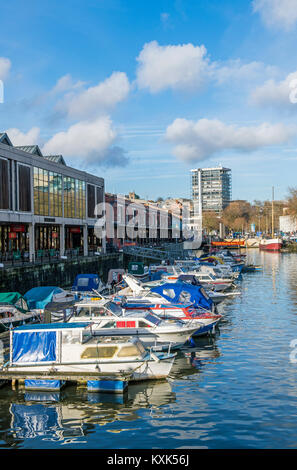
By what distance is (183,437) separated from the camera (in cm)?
1495

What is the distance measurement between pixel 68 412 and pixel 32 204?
1466 inches

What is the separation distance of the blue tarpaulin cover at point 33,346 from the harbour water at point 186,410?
1520mm

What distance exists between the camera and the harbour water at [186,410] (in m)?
14.9

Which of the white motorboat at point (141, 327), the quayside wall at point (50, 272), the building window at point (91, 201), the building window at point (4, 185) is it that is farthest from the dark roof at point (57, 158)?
the white motorboat at point (141, 327)

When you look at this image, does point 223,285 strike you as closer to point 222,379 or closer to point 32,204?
point 32,204

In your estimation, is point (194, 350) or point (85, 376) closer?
point (85, 376)

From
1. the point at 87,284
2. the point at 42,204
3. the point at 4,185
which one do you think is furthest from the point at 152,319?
the point at 42,204

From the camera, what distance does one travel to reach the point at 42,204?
5497 centimetres

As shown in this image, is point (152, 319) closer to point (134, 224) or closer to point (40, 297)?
point (40, 297)

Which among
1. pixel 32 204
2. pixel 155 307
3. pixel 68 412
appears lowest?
pixel 68 412

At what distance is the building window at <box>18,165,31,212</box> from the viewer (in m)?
49.2

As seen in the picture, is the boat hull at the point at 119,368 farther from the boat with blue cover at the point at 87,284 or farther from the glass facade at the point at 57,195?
the glass facade at the point at 57,195

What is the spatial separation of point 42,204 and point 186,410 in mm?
41531
